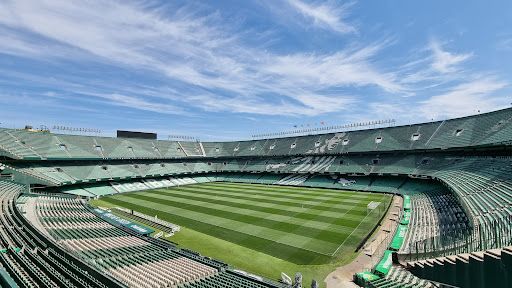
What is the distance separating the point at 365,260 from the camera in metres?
16.8

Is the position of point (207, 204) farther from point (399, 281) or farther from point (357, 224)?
point (399, 281)

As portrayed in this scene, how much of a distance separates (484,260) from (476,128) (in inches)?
1441

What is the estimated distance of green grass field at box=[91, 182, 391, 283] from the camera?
17.7 meters

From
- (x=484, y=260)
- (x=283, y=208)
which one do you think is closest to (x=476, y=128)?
(x=283, y=208)

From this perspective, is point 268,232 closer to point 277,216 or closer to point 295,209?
point 277,216

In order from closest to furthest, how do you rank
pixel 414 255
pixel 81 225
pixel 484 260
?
pixel 484 260 < pixel 414 255 < pixel 81 225

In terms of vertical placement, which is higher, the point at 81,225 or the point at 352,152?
the point at 352,152

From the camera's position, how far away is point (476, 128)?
1394 inches

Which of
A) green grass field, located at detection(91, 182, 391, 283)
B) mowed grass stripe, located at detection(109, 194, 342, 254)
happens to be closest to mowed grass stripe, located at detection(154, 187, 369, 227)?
green grass field, located at detection(91, 182, 391, 283)

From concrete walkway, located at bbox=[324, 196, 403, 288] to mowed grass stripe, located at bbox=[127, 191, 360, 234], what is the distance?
278cm

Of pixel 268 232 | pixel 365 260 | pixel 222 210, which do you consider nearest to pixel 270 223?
pixel 268 232

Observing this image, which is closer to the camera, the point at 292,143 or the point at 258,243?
the point at 258,243

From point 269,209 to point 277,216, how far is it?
10.8 ft

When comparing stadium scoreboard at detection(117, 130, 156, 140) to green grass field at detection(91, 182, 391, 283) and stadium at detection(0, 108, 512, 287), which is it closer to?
stadium at detection(0, 108, 512, 287)
